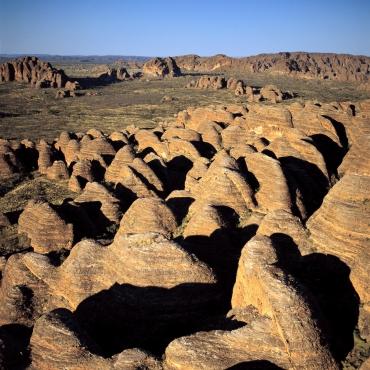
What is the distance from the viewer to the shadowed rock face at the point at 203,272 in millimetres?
14523

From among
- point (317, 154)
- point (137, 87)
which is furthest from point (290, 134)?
point (137, 87)

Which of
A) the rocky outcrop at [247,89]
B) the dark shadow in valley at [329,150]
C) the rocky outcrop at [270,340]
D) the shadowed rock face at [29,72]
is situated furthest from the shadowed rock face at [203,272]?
the shadowed rock face at [29,72]

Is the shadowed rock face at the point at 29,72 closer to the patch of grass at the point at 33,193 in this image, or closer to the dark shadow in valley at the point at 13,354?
the patch of grass at the point at 33,193

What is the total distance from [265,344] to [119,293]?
7915mm

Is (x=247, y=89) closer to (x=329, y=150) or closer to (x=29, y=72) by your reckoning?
(x=29, y=72)

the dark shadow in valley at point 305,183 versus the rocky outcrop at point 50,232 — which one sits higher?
the dark shadow in valley at point 305,183

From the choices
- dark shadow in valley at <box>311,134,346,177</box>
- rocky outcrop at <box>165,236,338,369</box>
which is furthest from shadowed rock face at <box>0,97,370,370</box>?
dark shadow in valley at <box>311,134,346,177</box>

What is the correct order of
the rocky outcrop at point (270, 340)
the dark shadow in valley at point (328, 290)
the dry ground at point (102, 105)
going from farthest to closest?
the dry ground at point (102, 105) < the dark shadow in valley at point (328, 290) < the rocky outcrop at point (270, 340)

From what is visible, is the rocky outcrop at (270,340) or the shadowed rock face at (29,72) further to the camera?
the shadowed rock face at (29,72)

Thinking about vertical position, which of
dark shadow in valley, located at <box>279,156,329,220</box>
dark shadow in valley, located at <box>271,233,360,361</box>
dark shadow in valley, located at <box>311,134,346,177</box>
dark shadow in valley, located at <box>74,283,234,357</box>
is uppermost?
dark shadow in valley, located at <box>311,134,346,177</box>

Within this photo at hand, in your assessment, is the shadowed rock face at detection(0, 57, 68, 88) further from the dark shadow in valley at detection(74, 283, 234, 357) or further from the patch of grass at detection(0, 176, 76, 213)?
the dark shadow in valley at detection(74, 283, 234, 357)

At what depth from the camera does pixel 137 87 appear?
599 ft

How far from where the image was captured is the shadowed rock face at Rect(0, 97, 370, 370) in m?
14.5

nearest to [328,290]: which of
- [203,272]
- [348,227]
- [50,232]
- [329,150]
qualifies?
[348,227]
